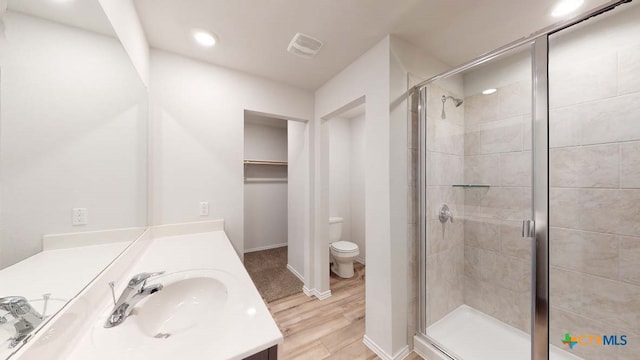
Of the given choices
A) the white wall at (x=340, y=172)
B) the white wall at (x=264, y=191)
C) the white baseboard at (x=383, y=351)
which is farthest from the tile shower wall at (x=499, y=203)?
the white wall at (x=264, y=191)

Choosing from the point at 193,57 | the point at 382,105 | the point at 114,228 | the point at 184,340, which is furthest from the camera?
the point at 193,57

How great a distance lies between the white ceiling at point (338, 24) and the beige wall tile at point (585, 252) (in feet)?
4.69

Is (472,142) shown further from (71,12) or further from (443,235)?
(71,12)

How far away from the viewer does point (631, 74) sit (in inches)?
47.5

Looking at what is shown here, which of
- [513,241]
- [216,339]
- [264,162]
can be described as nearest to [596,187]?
[513,241]

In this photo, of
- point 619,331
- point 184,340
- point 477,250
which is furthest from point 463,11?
point 619,331

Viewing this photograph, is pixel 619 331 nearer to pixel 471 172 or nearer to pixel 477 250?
pixel 477 250

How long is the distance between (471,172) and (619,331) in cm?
127

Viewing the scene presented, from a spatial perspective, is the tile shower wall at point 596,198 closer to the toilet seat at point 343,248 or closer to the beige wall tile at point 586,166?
the beige wall tile at point 586,166

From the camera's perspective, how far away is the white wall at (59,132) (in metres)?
0.50

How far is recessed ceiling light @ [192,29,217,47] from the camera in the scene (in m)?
1.44

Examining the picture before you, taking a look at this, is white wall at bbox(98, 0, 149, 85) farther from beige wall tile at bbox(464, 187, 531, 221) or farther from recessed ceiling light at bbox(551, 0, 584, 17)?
beige wall tile at bbox(464, 187, 531, 221)

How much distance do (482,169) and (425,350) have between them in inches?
61.3

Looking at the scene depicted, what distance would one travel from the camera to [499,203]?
1733 mm
